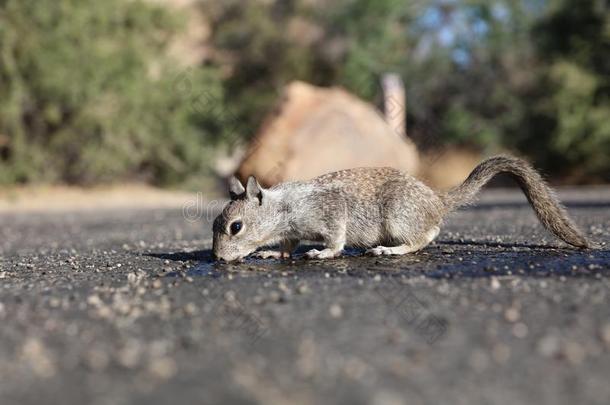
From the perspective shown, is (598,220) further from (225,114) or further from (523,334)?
(225,114)

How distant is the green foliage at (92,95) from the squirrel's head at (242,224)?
14507 millimetres

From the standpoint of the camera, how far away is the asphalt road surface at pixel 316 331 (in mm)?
2617

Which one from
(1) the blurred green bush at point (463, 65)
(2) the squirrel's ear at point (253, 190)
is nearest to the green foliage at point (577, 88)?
(1) the blurred green bush at point (463, 65)

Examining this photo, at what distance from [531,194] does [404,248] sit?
50.8 inches

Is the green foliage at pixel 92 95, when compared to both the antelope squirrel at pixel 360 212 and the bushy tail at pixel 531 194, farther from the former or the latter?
the bushy tail at pixel 531 194

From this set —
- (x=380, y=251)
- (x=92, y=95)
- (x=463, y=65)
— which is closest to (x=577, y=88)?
(x=463, y=65)

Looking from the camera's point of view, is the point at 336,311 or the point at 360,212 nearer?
the point at 336,311

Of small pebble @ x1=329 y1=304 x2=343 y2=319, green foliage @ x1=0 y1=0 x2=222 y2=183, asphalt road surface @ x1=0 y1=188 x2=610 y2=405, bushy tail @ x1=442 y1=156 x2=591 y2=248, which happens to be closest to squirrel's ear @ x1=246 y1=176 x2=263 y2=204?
asphalt road surface @ x1=0 y1=188 x2=610 y2=405

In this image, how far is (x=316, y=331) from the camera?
3.35 metres

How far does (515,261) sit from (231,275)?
2424mm

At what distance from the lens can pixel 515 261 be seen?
5453 mm

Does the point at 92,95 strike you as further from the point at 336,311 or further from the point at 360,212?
the point at 336,311

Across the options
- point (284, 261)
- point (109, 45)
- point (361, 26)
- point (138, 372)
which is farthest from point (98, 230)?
point (361, 26)

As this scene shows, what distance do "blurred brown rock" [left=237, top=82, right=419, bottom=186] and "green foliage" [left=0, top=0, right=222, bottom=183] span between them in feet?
19.5
